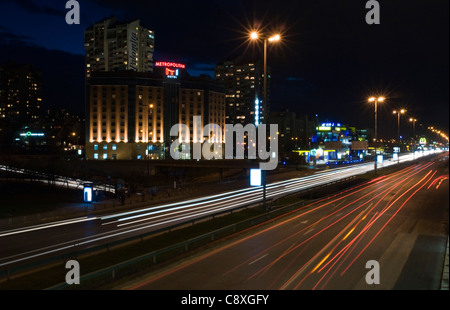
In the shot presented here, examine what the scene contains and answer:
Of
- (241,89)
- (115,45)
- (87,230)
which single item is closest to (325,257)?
(87,230)

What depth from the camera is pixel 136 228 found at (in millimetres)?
22234

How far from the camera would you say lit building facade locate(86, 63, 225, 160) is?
102 metres

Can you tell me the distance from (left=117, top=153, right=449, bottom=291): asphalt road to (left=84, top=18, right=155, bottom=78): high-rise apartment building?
146020 millimetres

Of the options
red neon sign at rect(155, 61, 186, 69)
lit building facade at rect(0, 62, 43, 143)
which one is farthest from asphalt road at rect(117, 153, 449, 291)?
lit building facade at rect(0, 62, 43, 143)

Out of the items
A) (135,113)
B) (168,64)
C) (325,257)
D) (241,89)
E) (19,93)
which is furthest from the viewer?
(19,93)

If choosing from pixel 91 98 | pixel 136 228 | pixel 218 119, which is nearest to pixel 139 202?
pixel 136 228

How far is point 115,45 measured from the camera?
→ 156 metres

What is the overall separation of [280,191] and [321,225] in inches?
801

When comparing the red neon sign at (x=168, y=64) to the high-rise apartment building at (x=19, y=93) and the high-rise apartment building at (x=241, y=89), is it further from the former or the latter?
the high-rise apartment building at (x=19, y=93)

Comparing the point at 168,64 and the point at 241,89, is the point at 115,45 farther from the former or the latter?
the point at 241,89

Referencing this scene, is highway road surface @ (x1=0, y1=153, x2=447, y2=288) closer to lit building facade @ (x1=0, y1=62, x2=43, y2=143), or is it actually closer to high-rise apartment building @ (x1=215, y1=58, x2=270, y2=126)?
high-rise apartment building @ (x1=215, y1=58, x2=270, y2=126)

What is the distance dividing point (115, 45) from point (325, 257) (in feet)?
524

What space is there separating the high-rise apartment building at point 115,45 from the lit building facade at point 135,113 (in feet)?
167

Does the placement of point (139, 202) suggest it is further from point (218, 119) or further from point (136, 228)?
point (218, 119)
